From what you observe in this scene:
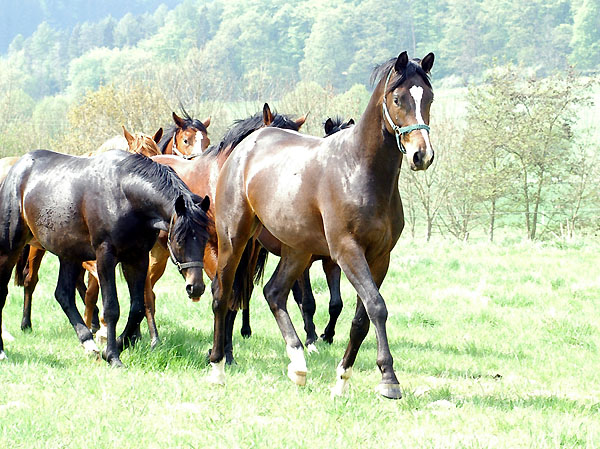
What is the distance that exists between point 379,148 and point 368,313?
117 cm

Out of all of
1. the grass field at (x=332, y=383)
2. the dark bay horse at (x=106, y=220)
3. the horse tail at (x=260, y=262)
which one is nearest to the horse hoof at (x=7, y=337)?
the grass field at (x=332, y=383)

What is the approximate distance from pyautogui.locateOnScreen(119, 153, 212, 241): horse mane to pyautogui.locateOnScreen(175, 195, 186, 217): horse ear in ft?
0.12

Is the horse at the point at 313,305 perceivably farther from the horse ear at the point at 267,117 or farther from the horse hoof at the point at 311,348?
the horse ear at the point at 267,117

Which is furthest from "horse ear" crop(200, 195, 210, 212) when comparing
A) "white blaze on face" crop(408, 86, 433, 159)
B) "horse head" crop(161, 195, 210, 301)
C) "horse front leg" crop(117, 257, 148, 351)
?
"white blaze on face" crop(408, 86, 433, 159)

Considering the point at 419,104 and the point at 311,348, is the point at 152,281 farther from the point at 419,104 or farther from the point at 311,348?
the point at 419,104

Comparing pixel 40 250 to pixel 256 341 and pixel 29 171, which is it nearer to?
pixel 29 171

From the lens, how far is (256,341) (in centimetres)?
753

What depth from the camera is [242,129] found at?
304 inches

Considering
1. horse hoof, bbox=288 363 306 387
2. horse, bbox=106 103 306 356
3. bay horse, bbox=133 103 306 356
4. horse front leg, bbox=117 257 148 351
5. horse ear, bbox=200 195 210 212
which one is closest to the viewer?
horse hoof, bbox=288 363 306 387

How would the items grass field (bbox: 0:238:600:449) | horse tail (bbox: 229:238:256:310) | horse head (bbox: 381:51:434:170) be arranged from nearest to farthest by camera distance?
grass field (bbox: 0:238:600:449)
horse head (bbox: 381:51:434:170)
horse tail (bbox: 229:238:256:310)

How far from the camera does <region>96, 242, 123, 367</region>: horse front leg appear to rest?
6043mm

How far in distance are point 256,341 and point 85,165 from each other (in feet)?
8.21

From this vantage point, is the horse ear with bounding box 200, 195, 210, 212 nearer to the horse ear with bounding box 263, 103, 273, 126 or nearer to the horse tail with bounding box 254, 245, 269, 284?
the horse tail with bounding box 254, 245, 269, 284

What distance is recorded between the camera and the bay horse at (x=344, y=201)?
481cm
